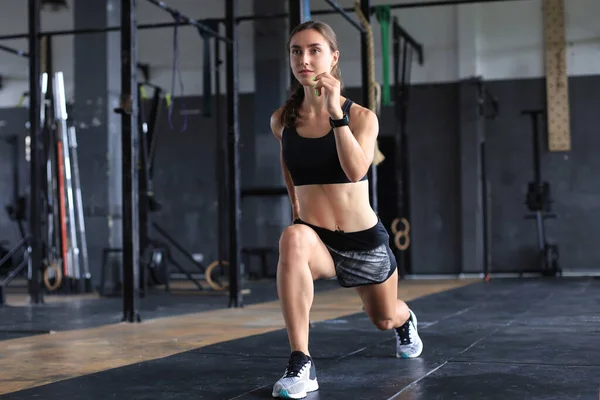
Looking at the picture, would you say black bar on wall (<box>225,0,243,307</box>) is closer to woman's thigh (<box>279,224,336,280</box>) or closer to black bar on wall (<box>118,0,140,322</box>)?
black bar on wall (<box>118,0,140,322</box>)

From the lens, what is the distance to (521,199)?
33.6 ft

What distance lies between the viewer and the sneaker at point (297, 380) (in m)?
2.24

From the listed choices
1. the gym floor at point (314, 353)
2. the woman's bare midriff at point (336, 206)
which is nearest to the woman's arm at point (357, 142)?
the woman's bare midriff at point (336, 206)

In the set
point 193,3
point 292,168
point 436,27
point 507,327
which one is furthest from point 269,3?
point 292,168

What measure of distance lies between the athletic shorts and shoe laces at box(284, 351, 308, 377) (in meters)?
0.30

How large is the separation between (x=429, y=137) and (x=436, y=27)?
52.8 inches

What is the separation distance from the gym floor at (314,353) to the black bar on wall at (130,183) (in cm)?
19

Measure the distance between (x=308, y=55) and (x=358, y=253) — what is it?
602 millimetres

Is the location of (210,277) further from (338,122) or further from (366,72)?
(338,122)

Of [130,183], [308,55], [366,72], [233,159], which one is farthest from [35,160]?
[308,55]

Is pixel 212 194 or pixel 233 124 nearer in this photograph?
pixel 233 124

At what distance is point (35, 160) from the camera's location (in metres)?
6.41

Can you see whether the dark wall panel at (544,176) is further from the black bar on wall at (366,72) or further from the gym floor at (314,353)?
the black bar on wall at (366,72)

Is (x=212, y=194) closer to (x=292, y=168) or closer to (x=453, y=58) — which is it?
(x=453, y=58)
